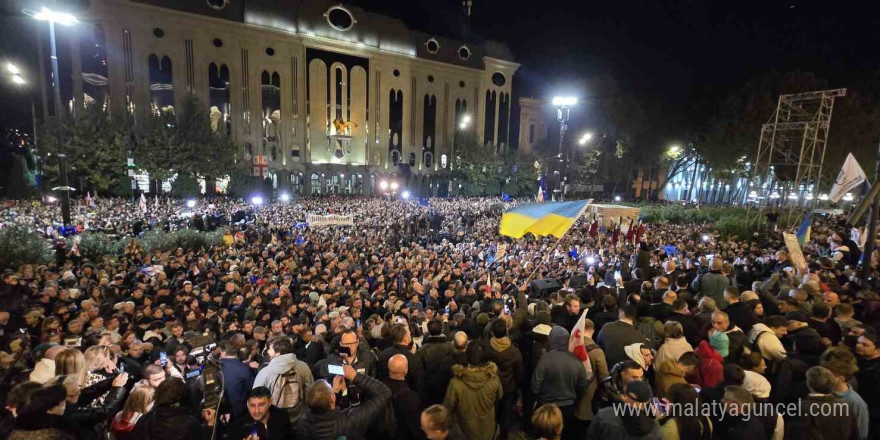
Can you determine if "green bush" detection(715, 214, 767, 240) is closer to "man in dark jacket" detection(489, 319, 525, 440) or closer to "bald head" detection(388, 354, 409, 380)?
"man in dark jacket" detection(489, 319, 525, 440)

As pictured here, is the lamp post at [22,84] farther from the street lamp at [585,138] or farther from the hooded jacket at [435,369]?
the street lamp at [585,138]

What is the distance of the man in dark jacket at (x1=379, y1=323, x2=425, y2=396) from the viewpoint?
4.31 metres

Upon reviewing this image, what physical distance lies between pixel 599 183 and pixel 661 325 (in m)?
48.1

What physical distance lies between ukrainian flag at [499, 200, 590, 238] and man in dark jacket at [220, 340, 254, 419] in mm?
6136

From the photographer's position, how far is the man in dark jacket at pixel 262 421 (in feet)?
11.1

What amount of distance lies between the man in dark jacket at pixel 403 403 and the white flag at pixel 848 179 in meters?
12.0

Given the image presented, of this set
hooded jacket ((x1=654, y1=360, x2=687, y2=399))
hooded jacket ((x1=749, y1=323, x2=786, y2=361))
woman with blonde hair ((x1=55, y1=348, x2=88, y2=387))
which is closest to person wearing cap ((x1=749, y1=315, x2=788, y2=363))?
hooded jacket ((x1=749, y1=323, x2=786, y2=361))

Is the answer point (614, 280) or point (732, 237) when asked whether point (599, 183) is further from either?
point (614, 280)

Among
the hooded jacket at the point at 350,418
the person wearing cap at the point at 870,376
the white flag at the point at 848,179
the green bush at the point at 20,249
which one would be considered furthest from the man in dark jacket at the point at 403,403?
the green bush at the point at 20,249

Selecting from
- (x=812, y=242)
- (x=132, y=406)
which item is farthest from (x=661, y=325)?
(x=812, y=242)

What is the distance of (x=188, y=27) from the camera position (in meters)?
36.9

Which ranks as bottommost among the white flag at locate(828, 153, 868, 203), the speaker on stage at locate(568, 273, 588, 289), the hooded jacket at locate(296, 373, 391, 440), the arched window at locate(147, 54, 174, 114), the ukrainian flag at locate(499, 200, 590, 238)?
the speaker on stage at locate(568, 273, 588, 289)

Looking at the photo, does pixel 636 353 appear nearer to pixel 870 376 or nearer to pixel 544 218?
pixel 870 376

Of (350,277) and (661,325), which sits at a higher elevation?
(661,325)
